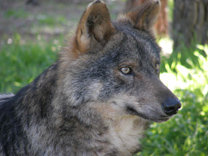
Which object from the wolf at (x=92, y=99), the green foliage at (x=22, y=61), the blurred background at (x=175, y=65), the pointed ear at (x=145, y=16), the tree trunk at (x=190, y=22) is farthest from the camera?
the green foliage at (x=22, y=61)

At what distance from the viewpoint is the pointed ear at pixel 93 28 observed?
9.28 ft

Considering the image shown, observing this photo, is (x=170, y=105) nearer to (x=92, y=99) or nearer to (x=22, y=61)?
(x=92, y=99)

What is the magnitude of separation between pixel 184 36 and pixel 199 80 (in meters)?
2.22

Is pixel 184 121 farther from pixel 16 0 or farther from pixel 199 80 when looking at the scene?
pixel 16 0

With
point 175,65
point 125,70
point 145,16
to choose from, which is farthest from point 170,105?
point 175,65

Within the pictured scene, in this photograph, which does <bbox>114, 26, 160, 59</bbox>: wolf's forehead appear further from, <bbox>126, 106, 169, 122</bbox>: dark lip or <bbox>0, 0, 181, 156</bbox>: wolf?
<bbox>126, 106, 169, 122</bbox>: dark lip

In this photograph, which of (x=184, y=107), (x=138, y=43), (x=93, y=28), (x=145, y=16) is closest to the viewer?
(x=93, y=28)

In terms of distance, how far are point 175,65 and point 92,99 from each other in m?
3.11

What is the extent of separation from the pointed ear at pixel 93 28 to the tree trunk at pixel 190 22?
3.47 metres

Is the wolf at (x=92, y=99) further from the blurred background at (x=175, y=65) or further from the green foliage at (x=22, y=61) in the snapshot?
the green foliage at (x=22, y=61)

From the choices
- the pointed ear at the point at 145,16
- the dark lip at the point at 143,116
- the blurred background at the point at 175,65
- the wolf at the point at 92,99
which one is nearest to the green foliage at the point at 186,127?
the blurred background at the point at 175,65

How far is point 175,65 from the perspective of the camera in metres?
5.59

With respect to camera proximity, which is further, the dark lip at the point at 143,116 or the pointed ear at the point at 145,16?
the pointed ear at the point at 145,16

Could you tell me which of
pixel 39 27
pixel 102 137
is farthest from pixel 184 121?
pixel 39 27
